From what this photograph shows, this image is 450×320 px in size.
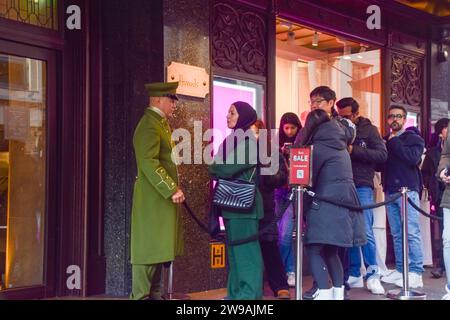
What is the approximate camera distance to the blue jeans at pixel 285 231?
21.7 feet

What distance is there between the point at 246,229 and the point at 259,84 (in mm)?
2363

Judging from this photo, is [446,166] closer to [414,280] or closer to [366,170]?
[366,170]

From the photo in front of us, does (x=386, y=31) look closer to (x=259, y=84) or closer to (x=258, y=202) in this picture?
(x=259, y=84)

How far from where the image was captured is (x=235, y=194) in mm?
5238

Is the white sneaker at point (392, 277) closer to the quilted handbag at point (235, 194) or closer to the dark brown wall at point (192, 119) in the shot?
the dark brown wall at point (192, 119)

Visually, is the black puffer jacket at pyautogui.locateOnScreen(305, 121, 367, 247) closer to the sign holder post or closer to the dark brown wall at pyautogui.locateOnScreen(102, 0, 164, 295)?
the sign holder post

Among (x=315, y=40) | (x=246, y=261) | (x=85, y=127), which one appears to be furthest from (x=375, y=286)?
(x=315, y=40)

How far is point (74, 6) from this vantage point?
6.02 m

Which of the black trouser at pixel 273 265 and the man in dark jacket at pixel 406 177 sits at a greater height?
the man in dark jacket at pixel 406 177

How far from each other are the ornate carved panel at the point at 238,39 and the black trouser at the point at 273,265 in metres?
1.93

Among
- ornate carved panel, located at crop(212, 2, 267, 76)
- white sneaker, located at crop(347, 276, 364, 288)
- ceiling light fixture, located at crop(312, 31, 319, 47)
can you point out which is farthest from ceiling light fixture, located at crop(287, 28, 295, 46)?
white sneaker, located at crop(347, 276, 364, 288)

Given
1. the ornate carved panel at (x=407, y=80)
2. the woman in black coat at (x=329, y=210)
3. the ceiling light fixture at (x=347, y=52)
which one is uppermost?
the ceiling light fixture at (x=347, y=52)

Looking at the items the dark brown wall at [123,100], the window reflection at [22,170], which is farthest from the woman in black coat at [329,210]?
the window reflection at [22,170]
